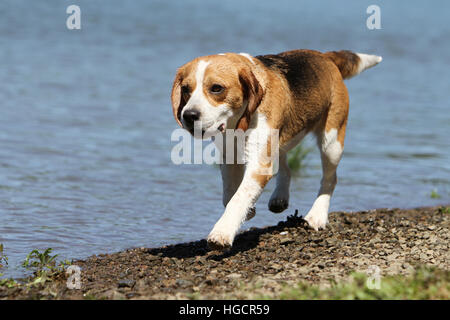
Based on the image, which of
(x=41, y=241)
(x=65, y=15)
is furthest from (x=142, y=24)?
(x=41, y=241)

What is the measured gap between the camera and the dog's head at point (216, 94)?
493cm

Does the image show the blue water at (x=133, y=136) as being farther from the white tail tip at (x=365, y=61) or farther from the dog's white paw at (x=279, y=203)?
the white tail tip at (x=365, y=61)

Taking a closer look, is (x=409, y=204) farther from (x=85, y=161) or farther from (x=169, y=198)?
(x=85, y=161)

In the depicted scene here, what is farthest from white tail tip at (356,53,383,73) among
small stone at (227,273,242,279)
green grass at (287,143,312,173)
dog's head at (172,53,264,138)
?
small stone at (227,273,242,279)

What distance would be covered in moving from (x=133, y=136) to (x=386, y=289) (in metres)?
6.55

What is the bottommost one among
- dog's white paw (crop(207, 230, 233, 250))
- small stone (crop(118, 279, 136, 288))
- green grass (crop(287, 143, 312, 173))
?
small stone (crop(118, 279, 136, 288))

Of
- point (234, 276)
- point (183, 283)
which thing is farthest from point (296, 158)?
point (183, 283)

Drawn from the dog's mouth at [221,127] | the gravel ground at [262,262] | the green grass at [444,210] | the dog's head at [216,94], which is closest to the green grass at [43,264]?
the gravel ground at [262,262]

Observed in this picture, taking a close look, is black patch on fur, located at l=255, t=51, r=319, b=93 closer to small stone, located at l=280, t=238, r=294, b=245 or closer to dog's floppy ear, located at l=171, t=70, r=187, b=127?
dog's floppy ear, located at l=171, t=70, r=187, b=127

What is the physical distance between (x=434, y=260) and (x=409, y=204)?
10.8ft

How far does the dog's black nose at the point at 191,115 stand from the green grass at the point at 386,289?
1322 millimetres

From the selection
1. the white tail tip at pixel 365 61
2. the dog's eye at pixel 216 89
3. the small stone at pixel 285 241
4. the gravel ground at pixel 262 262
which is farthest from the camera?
the white tail tip at pixel 365 61

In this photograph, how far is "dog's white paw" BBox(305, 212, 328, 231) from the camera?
6.29m

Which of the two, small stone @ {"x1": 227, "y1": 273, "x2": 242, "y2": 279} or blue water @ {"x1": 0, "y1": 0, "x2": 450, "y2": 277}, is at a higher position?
blue water @ {"x1": 0, "y1": 0, "x2": 450, "y2": 277}
